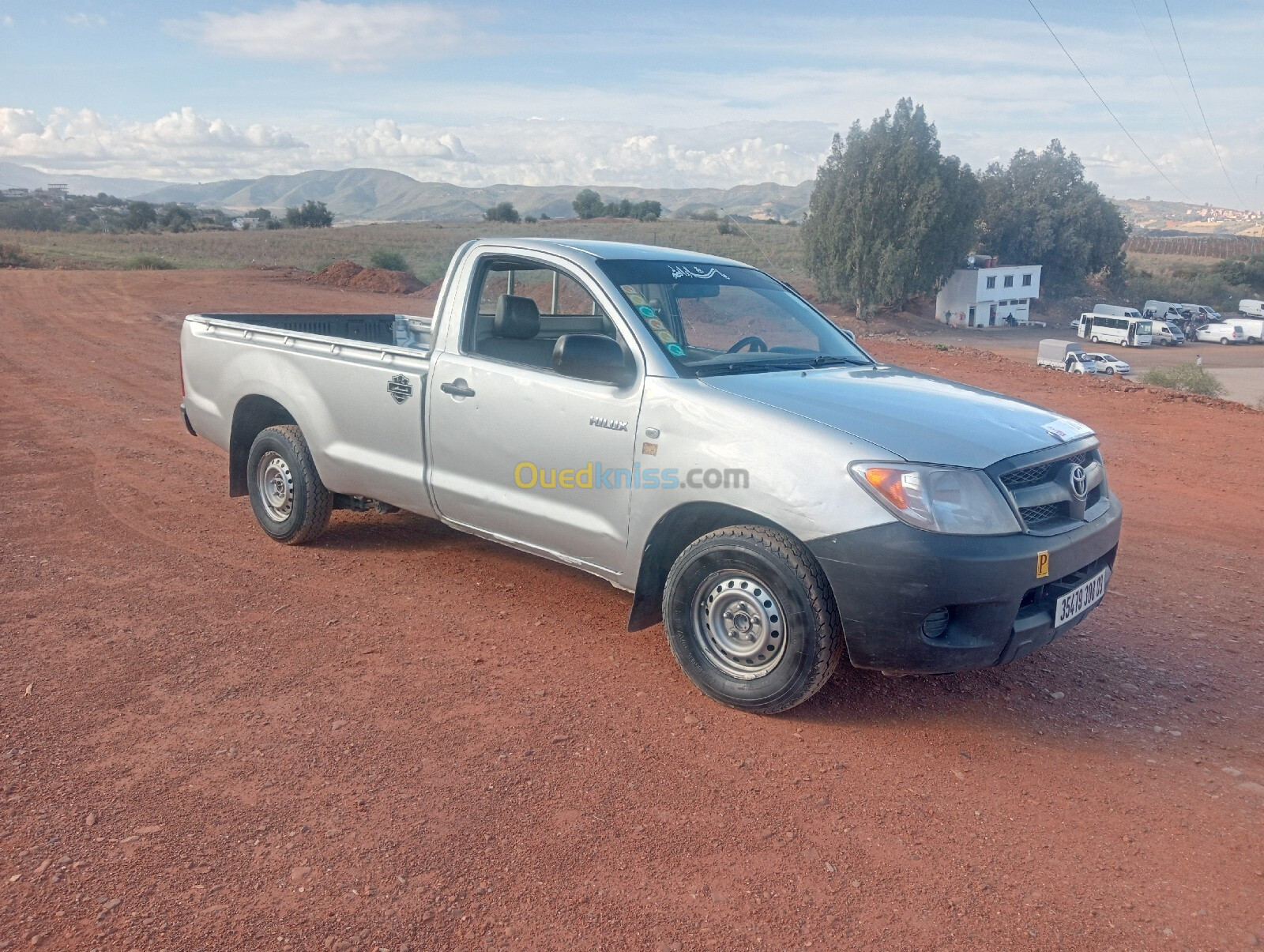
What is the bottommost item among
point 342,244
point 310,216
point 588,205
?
point 342,244

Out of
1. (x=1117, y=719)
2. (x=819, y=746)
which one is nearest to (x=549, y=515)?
(x=819, y=746)

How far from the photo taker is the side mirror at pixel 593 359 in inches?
170

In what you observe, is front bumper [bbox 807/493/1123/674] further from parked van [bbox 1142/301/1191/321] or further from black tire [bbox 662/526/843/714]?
parked van [bbox 1142/301/1191/321]

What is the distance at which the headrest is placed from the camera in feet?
16.6

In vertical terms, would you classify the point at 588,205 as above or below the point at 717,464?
above

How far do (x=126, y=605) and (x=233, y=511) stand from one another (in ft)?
6.21

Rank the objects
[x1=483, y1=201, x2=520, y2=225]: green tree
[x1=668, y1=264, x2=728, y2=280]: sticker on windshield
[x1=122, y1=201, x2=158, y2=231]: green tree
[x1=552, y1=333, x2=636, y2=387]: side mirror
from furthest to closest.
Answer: [x1=122, y1=201, x2=158, y2=231]: green tree
[x1=483, y1=201, x2=520, y2=225]: green tree
[x1=668, y1=264, x2=728, y2=280]: sticker on windshield
[x1=552, y1=333, x2=636, y2=387]: side mirror

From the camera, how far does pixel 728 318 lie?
529cm

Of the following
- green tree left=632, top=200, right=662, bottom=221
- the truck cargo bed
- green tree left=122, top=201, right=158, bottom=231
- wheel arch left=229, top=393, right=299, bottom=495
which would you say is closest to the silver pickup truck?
wheel arch left=229, top=393, right=299, bottom=495

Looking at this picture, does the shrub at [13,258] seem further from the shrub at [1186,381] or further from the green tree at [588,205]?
the green tree at [588,205]

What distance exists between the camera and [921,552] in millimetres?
3578

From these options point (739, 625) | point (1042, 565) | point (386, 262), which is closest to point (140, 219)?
point (386, 262)

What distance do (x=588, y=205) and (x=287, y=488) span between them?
7694cm

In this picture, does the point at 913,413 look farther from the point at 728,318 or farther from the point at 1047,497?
the point at 728,318
